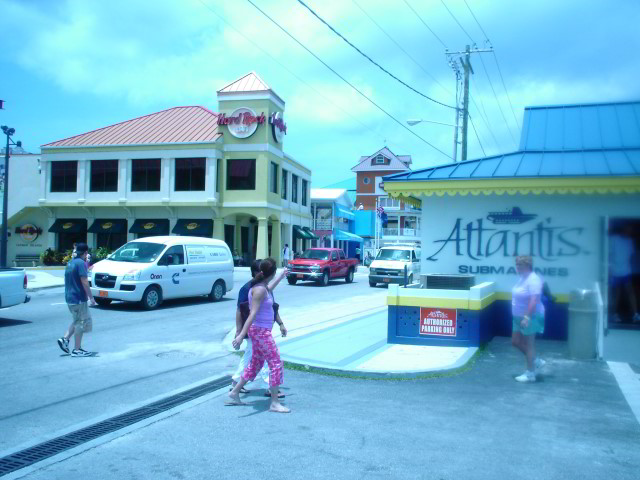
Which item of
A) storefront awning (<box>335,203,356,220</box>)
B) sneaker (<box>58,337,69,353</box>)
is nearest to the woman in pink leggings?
sneaker (<box>58,337,69,353</box>)

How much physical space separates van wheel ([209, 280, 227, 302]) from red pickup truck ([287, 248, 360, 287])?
26.8 feet

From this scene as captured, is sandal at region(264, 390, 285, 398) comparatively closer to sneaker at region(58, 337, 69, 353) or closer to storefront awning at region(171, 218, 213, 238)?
sneaker at region(58, 337, 69, 353)

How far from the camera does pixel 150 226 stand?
39562 mm

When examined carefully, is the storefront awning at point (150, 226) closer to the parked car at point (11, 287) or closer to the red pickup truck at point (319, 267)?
the red pickup truck at point (319, 267)

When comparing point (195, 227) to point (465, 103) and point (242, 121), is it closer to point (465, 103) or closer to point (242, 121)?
point (242, 121)

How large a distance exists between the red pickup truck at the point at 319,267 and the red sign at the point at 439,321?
630 inches

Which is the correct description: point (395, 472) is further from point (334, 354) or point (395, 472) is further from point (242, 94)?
point (242, 94)

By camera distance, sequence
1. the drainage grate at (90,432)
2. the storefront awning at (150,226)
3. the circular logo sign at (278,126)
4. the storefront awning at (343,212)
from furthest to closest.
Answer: the storefront awning at (343,212)
the storefront awning at (150,226)
the circular logo sign at (278,126)
the drainage grate at (90,432)

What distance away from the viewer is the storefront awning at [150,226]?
39.5 metres

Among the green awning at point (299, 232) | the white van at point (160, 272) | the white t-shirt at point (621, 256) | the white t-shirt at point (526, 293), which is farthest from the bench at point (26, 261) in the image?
the white t-shirt at point (526, 293)

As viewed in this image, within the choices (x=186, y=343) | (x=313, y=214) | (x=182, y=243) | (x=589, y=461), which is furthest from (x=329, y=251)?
(x=313, y=214)

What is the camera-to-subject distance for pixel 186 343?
11.0 m

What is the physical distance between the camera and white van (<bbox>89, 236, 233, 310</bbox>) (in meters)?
15.0

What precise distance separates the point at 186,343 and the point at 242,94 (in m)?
29.6
